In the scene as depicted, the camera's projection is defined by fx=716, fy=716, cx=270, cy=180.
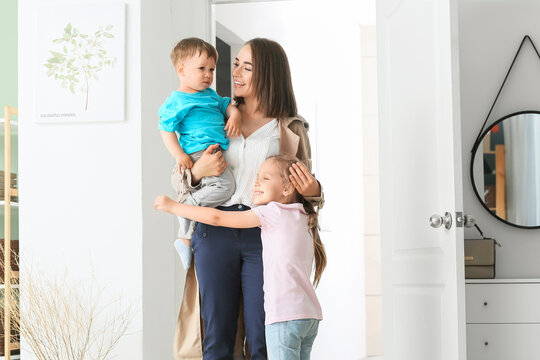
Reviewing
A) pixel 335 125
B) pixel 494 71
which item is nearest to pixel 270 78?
pixel 494 71

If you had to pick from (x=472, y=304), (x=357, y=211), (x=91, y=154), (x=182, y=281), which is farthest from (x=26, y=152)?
(x=357, y=211)

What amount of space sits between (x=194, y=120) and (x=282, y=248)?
20.3 inches

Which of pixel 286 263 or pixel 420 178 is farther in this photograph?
pixel 420 178

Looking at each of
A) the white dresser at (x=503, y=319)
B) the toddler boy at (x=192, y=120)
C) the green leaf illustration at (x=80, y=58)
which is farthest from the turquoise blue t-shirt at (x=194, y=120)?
the white dresser at (x=503, y=319)

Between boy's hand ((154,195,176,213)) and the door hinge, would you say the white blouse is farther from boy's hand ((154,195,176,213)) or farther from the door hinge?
the door hinge

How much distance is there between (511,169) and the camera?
336 cm

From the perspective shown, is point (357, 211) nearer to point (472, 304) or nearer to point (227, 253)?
point (472, 304)

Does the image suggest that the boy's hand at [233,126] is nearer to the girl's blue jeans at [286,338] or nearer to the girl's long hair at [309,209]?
the girl's long hair at [309,209]

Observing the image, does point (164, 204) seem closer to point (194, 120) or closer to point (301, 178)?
point (194, 120)

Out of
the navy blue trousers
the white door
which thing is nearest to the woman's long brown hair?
the navy blue trousers

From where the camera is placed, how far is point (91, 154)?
316 centimetres

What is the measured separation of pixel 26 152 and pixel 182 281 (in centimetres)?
96

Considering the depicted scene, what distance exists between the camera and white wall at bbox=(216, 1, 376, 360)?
5.09 meters

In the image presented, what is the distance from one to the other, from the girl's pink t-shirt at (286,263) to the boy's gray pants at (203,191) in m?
0.15
